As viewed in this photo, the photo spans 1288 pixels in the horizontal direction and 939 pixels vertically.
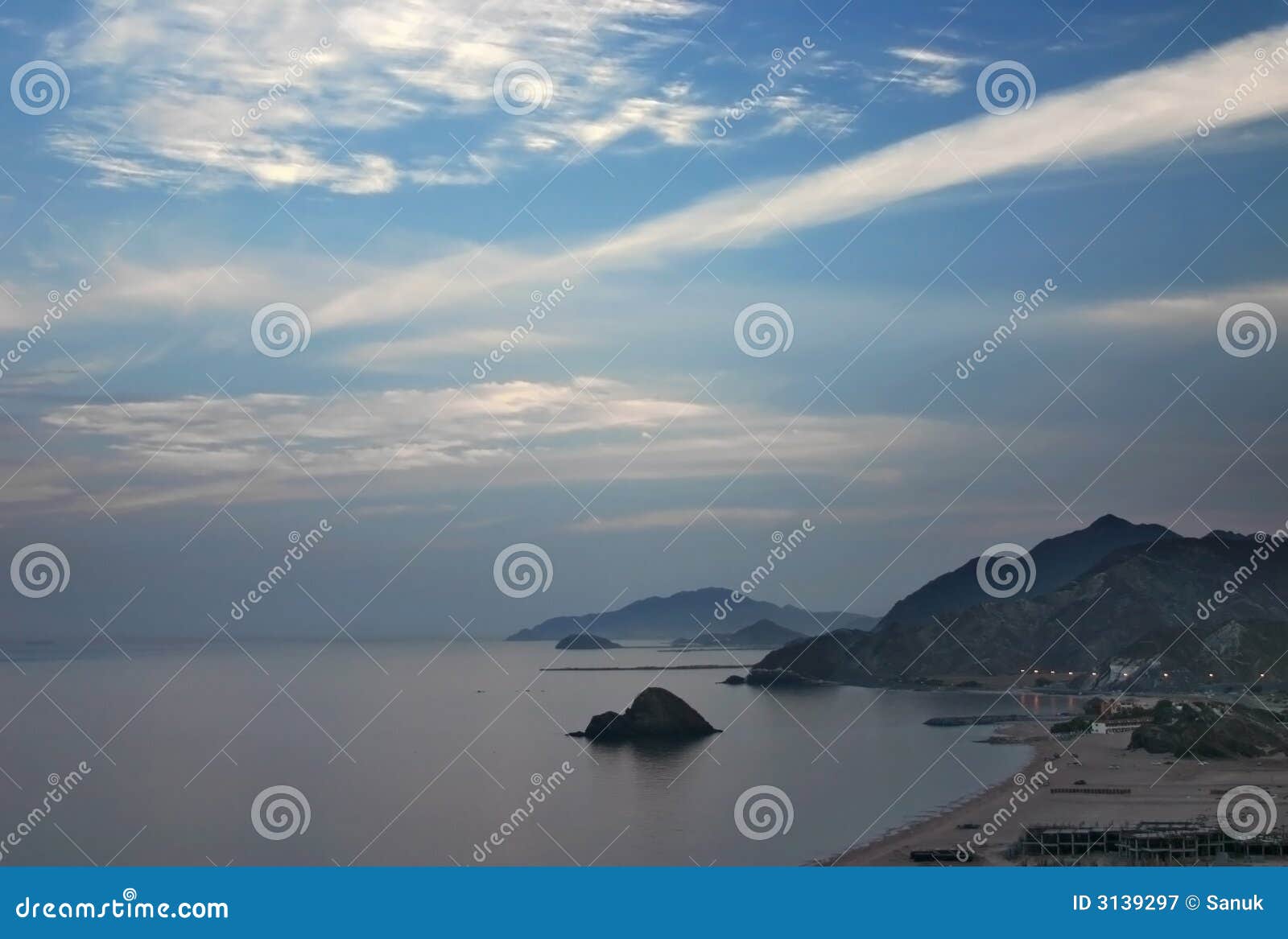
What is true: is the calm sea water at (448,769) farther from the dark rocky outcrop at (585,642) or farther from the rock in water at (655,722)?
the dark rocky outcrop at (585,642)

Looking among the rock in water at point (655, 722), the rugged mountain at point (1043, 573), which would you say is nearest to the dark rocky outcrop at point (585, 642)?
the rugged mountain at point (1043, 573)

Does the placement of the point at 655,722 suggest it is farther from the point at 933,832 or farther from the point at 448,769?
the point at 933,832

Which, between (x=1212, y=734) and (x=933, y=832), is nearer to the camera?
(x=933, y=832)

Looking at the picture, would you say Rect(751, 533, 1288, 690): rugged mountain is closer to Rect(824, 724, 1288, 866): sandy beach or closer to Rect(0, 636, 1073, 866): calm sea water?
Rect(0, 636, 1073, 866): calm sea water

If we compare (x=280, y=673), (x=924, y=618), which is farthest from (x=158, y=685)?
(x=924, y=618)

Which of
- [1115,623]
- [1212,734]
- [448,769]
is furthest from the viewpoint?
[1115,623]

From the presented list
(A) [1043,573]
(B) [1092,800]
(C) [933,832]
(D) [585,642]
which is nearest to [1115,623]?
(A) [1043,573]

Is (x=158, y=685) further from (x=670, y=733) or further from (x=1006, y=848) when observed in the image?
(x=1006, y=848)
